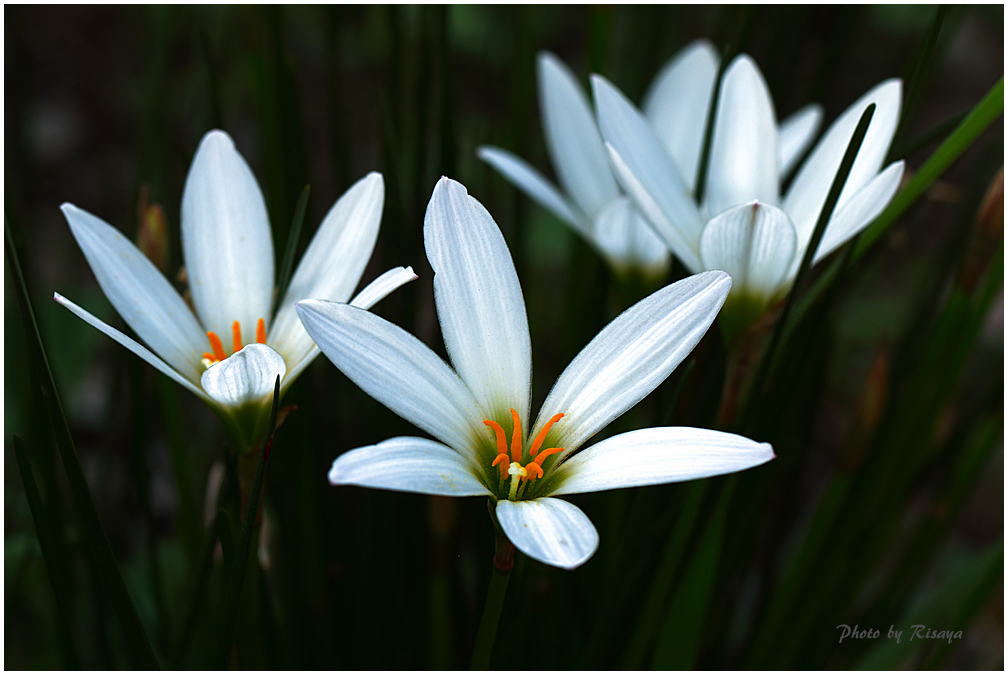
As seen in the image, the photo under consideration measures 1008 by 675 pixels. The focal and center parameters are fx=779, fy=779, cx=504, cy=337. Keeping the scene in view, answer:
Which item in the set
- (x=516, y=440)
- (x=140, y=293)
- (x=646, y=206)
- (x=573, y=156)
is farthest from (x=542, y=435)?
(x=573, y=156)

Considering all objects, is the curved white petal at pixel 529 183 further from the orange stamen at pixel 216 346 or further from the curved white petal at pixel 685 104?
the orange stamen at pixel 216 346

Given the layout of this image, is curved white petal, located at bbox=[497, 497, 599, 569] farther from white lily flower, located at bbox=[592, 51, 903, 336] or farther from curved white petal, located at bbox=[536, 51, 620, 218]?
curved white petal, located at bbox=[536, 51, 620, 218]

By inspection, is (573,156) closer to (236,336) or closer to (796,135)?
(796,135)

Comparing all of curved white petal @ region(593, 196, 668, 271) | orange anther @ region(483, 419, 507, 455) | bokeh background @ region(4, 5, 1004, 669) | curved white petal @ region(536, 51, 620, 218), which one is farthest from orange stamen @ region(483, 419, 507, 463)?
curved white petal @ region(536, 51, 620, 218)

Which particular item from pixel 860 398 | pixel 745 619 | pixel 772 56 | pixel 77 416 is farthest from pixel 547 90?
pixel 77 416

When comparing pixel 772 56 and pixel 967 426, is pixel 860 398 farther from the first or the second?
pixel 772 56

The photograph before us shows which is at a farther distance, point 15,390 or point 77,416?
point 77,416
